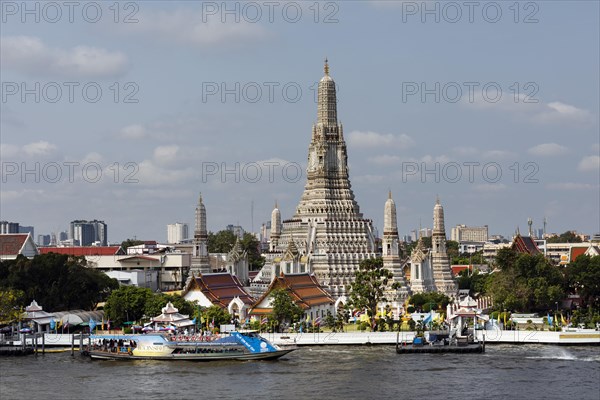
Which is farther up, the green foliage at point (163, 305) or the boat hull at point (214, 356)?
the green foliage at point (163, 305)

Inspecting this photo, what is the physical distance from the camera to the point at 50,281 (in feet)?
333

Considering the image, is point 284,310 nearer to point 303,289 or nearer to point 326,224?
point 303,289

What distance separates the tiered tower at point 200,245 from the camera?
126 metres

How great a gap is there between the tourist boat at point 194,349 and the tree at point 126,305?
41.6ft

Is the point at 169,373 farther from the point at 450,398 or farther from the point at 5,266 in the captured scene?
the point at 5,266

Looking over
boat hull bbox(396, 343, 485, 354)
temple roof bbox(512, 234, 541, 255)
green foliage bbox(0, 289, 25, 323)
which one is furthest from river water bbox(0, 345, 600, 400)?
temple roof bbox(512, 234, 541, 255)

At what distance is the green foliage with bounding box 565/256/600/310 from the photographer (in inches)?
3969

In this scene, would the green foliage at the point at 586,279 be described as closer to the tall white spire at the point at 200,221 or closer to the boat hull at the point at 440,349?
the boat hull at the point at 440,349

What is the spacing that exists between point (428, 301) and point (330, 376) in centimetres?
4494

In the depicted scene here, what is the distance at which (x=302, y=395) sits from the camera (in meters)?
59.9

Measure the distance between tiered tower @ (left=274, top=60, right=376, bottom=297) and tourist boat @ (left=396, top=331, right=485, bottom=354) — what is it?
1390 inches

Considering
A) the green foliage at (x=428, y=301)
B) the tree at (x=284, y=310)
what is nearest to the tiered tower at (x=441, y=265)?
the green foliage at (x=428, y=301)

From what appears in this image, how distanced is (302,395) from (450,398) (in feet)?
28.5

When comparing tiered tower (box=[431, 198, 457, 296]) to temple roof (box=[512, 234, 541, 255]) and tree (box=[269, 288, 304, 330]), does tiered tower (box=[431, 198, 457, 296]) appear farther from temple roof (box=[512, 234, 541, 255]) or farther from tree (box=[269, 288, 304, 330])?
tree (box=[269, 288, 304, 330])
